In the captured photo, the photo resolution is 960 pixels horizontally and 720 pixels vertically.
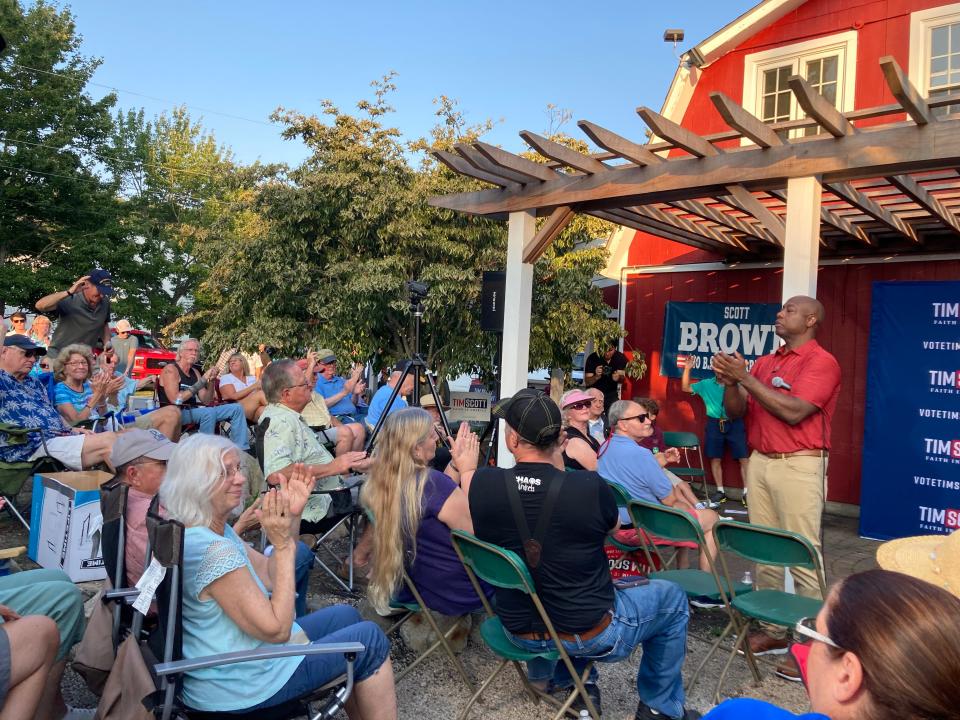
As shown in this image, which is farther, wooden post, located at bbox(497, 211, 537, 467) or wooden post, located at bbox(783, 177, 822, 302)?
wooden post, located at bbox(497, 211, 537, 467)

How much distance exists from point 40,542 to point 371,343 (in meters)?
6.06

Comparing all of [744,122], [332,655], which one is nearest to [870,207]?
[744,122]

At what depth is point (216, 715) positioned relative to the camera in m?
2.14

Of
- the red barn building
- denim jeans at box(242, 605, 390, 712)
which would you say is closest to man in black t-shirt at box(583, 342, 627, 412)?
the red barn building

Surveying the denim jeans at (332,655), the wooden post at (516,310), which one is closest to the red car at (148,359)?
the wooden post at (516,310)

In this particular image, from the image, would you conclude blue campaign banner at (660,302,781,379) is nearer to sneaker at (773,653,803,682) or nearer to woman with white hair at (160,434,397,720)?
sneaker at (773,653,803,682)

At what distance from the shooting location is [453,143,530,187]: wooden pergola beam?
570 cm

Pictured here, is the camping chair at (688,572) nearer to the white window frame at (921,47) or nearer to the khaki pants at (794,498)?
the khaki pants at (794,498)

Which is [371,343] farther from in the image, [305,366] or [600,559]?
[600,559]

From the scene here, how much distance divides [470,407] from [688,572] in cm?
427

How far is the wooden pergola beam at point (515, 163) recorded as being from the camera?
17.6 ft

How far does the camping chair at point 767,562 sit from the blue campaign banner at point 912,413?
3599 millimetres

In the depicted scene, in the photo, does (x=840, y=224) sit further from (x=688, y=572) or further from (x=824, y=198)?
(x=688, y=572)

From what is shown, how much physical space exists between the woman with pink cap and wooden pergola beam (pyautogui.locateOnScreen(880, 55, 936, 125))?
2.49 metres
